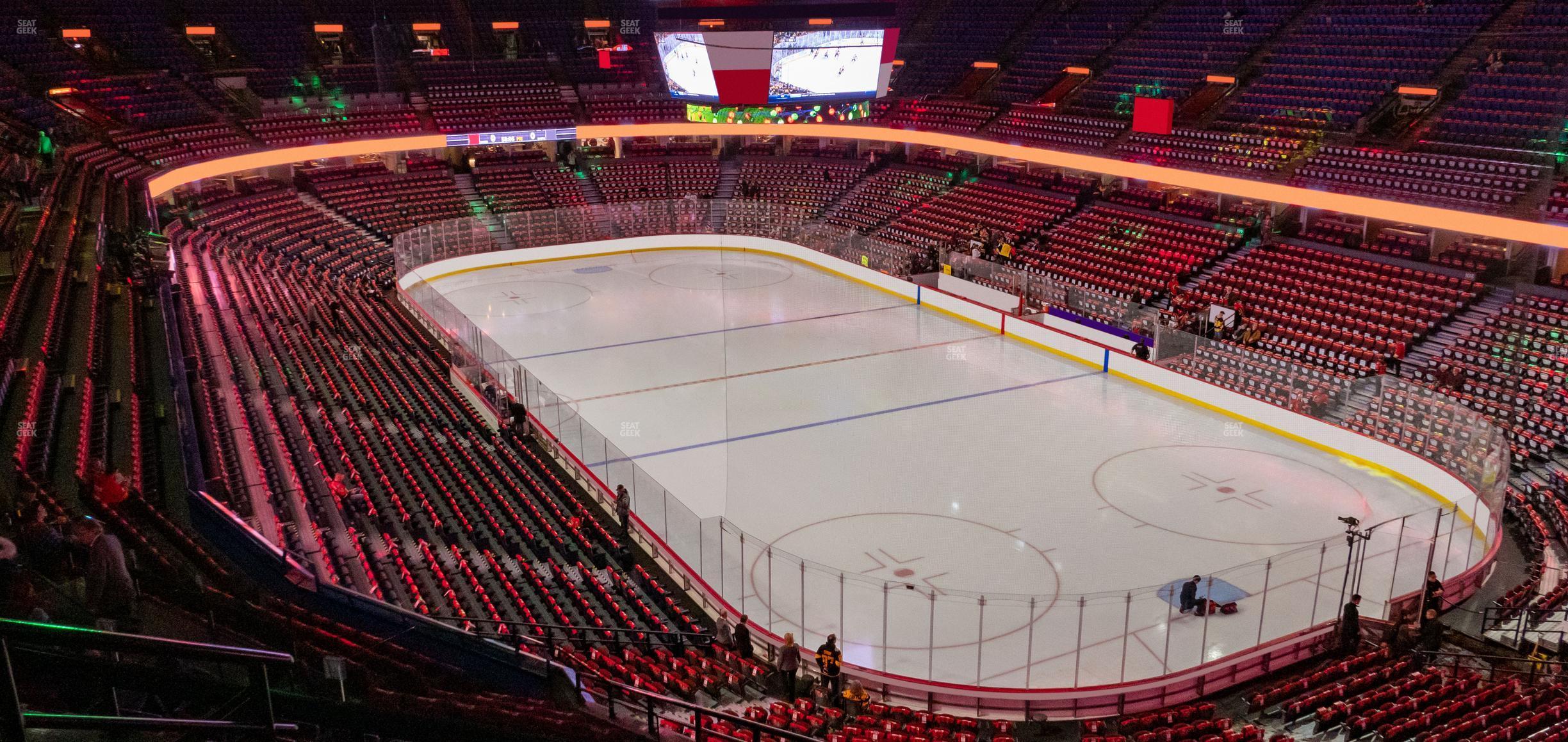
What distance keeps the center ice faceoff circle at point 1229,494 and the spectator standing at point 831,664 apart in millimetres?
6194

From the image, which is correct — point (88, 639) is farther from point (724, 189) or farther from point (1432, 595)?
point (724, 189)

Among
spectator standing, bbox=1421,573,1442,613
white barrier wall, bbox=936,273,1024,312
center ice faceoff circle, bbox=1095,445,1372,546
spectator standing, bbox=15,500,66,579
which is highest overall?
spectator standing, bbox=15,500,66,579

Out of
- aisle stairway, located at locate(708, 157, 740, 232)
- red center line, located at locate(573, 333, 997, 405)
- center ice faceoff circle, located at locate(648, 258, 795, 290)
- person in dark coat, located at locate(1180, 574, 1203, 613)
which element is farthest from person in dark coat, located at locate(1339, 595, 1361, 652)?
aisle stairway, located at locate(708, 157, 740, 232)

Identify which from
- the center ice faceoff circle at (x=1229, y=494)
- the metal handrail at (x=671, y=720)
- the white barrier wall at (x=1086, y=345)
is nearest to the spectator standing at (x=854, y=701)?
the metal handrail at (x=671, y=720)

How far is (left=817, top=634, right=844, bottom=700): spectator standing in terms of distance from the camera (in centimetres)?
1026

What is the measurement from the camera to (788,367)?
2239 centimetres

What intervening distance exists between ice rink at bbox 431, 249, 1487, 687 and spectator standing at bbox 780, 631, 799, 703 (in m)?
0.83

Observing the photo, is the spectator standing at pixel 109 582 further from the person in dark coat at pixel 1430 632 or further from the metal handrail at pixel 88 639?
the person in dark coat at pixel 1430 632

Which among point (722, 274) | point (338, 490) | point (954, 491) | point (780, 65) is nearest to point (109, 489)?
point (338, 490)

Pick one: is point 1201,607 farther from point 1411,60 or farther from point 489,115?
point 489,115

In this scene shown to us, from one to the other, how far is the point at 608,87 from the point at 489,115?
5.30 m

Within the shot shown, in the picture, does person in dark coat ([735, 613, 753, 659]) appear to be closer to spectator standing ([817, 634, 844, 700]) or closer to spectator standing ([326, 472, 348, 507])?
spectator standing ([817, 634, 844, 700])

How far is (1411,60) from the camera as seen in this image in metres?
25.7

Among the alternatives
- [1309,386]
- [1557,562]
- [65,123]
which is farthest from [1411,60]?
[65,123]
